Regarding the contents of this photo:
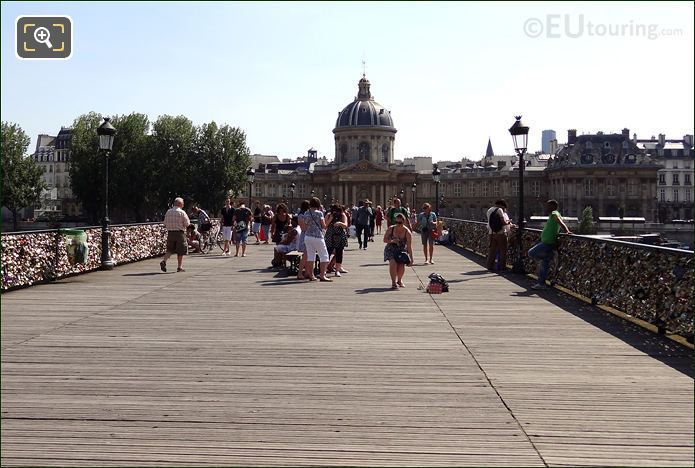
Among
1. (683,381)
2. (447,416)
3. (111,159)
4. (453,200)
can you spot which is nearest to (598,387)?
(683,381)

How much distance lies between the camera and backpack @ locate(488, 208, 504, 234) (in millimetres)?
19062

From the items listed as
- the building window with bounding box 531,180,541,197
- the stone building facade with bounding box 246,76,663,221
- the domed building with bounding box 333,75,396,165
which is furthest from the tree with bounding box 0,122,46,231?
the building window with bounding box 531,180,541,197

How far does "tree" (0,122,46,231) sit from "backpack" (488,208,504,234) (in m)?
53.5

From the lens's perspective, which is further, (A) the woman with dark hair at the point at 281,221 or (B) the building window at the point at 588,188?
(B) the building window at the point at 588,188

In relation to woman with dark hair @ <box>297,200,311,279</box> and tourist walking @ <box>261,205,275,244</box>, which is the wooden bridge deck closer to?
woman with dark hair @ <box>297,200,311,279</box>

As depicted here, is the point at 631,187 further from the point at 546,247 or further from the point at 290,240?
the point at 546,247

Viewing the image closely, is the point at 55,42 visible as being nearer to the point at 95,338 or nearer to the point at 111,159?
the point at 95,338

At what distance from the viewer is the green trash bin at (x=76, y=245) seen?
57.7 ft

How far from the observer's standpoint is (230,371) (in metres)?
7.75

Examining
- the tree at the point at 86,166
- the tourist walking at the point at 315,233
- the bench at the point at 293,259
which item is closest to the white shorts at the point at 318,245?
the tourist walking at the point at 315,233

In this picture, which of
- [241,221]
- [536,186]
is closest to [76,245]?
[241,221]

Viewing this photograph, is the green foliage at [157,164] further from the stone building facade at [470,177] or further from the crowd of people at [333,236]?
the crowd of people at [333,236]

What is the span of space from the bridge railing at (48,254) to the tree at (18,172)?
4571cm

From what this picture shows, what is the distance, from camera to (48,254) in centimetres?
1642
